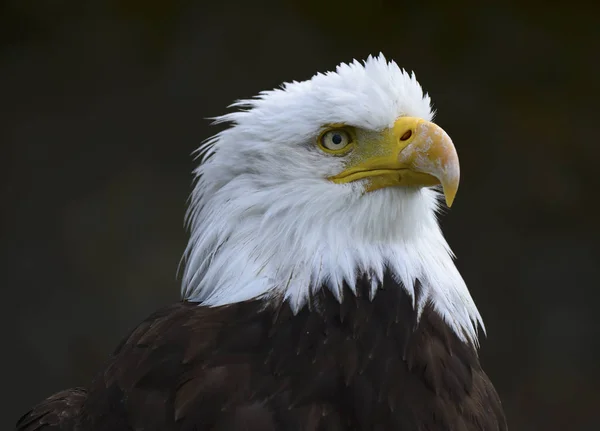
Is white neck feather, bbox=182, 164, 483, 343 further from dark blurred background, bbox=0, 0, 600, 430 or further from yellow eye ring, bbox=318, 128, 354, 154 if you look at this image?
dark blurred background, bbox=0, 0, 600, 430

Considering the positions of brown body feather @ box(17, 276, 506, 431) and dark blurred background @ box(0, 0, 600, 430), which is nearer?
brown body feather @ box(17, 276, 506, 431)

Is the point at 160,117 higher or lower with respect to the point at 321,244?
higher

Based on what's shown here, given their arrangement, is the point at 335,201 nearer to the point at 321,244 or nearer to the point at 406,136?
the point at 321,244

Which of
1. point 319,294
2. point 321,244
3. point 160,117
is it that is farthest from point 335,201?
point 160,117

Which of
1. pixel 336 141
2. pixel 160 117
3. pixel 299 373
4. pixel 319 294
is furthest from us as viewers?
pixel 160 117

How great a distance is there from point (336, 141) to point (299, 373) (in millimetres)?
629

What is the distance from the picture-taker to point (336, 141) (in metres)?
2.41

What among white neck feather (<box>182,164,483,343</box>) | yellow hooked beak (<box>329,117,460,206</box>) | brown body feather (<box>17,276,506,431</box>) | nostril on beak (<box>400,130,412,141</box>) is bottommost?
brown body feather (<box>17,276,506,431</box>)

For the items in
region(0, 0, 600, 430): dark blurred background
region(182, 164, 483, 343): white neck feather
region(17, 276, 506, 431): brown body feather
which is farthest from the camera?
region(0, 0, 600, 430): dark blurred background

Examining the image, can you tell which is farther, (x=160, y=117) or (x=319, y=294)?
(x=160, y=117)

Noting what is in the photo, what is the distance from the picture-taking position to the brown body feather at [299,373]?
215 cm

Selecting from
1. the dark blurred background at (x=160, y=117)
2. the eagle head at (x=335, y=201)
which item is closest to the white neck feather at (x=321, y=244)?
the eagle head at (x=335, y=201)

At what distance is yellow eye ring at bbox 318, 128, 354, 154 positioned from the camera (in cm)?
241

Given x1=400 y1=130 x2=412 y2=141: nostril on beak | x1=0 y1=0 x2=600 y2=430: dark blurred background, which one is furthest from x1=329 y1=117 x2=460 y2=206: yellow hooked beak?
x1=0 y1=0 x2=600 y2=430: dark blurred background
